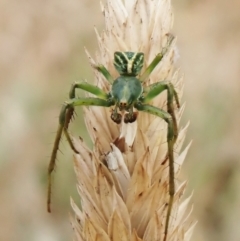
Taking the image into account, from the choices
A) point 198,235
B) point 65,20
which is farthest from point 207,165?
point 65,20

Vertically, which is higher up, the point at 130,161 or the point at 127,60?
the point at 127,60

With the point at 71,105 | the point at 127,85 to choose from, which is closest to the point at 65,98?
the point at 127,85

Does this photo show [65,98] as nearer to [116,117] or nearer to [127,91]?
[127,91]

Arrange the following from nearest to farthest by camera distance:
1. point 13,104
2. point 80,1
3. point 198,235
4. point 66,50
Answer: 1. point 198,235
2. point 13,104
3. point 66,50
4. point 80,1

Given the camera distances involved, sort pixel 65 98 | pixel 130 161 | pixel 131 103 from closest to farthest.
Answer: pixel 130 161
pixel 131 103
pixel 65 98

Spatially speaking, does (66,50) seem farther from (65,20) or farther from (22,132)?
(22,132)

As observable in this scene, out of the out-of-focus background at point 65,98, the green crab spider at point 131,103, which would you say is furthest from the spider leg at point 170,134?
the out-of-focus background at point 65,98
